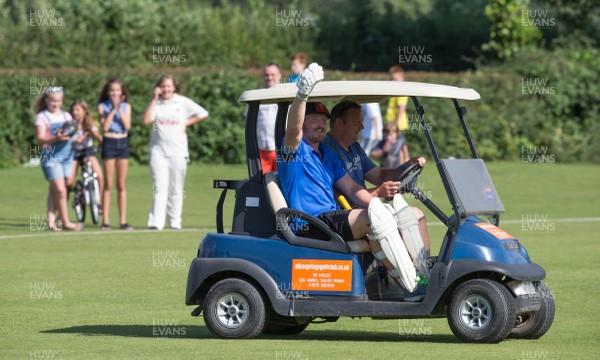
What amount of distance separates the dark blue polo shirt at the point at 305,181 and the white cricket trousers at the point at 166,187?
933 cm

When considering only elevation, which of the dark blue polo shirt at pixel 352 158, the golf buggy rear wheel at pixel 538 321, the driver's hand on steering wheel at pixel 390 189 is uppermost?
the dark blue polo shirt at pixel 352 158

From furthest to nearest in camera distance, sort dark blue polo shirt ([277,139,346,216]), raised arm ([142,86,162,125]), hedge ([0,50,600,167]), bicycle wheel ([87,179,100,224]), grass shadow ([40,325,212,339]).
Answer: hedge ([0,50,600,167]) < bicycle wheel ([87,179,100,224]) < raised arm ([142,86,162,125]) < grass shadow ([40,325,212,339]) < dark blue polo shirt ([277,139,346,216])

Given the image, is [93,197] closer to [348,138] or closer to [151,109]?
[151,109]

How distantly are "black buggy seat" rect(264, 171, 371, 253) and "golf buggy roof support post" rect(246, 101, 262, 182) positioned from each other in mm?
140

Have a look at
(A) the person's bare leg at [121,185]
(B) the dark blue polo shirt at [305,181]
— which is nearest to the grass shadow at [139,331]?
(B) the dark blue polo shirt at [305,181]

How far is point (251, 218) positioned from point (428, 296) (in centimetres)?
145

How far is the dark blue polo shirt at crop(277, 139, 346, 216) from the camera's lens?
9.88 meters

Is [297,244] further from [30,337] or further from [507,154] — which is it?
[507,154]

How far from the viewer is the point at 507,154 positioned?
3209 centimetres

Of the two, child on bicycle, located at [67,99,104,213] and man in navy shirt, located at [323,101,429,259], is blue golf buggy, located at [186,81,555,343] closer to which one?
man in navy shirt, located at [323,101,429,259]

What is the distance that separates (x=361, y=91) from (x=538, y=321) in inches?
79.4

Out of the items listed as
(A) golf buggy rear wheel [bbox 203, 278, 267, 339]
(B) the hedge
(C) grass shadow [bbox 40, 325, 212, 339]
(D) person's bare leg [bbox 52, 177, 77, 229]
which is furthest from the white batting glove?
(B) the hedge

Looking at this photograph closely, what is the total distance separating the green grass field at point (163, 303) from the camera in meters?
9.27

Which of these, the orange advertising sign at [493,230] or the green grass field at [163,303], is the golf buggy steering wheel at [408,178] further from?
the green grass field at [163,303]
